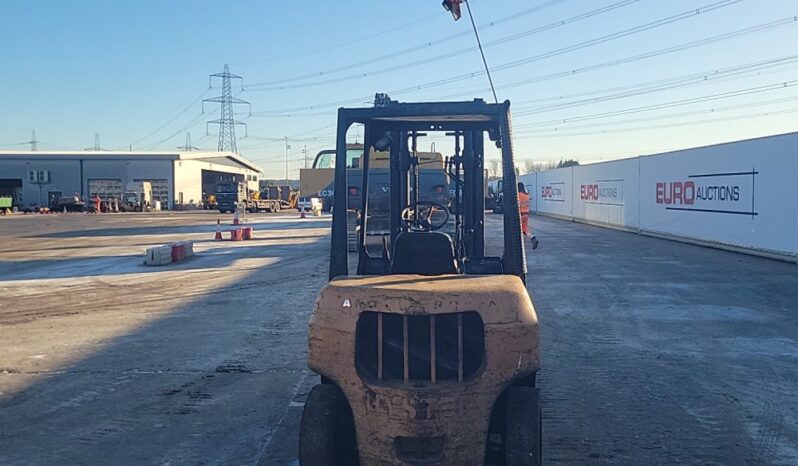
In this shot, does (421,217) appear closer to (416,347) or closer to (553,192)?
(416,347)

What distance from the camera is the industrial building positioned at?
2783 inches

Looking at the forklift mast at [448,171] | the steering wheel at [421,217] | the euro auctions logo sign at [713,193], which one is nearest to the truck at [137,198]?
the euro auctions logo sign at [713,193]

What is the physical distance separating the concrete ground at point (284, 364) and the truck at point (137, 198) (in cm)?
5183

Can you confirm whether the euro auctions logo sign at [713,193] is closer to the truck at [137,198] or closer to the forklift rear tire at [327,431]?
the forklift rear tire at [327,431]

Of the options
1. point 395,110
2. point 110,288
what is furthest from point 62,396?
point 110,288

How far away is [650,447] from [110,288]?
1187 cm

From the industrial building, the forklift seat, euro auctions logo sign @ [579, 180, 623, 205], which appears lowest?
the forklift seat

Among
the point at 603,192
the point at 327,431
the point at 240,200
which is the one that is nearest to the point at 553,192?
the point at 603,192

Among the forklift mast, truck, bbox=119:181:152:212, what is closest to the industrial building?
truck, bbox=119:181:152:212

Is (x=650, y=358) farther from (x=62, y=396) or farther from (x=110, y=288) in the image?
(x=110, y=288)

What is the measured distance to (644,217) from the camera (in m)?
28.2

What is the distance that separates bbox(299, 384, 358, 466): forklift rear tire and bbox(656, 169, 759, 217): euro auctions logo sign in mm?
17638

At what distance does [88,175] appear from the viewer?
7244 cm

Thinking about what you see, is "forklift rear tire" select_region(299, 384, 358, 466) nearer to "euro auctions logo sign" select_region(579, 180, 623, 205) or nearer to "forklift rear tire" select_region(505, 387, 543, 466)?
"forklift rear tire" select_region(505, 387, 543, 466)
